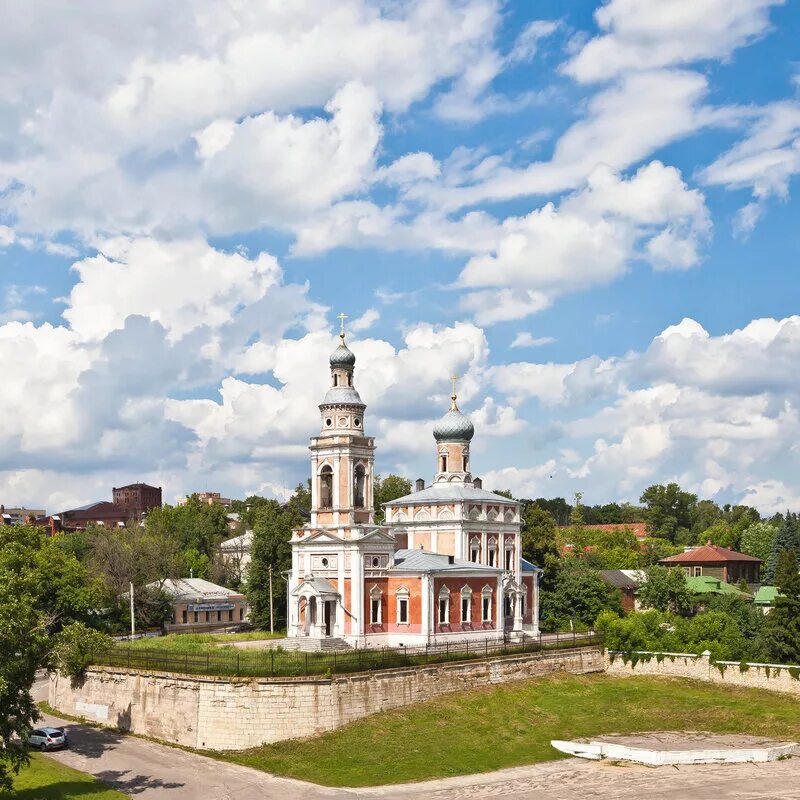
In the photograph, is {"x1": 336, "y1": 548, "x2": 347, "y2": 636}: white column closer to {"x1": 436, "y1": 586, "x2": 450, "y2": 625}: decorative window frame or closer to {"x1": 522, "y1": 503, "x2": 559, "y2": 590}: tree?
{"x1": 436, "y1": 586, "x2": 450, "y2": 625}: decorative window frame

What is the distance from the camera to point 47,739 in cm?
3841

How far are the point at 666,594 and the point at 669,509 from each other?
75.7m

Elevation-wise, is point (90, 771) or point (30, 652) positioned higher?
point (30, 652)

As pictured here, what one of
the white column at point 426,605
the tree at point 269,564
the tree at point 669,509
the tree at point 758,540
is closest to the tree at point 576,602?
the white column at point 426,605

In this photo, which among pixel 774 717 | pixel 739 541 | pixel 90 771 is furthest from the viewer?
pixel 739 541

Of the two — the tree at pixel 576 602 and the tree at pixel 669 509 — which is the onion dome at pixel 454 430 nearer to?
the tree at pixel 576 602

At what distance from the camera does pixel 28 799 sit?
101 ft

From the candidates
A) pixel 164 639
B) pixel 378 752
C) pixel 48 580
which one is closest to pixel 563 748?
pixel 378 752

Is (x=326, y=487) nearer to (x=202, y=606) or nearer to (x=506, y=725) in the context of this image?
(x=506, y=725)

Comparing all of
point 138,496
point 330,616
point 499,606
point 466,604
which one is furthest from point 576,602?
point 138,496

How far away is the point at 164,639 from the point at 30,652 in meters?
25.3

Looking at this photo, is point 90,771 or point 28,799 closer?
point 28,799

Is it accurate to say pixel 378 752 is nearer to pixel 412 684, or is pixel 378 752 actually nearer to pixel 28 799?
pixel 412 684

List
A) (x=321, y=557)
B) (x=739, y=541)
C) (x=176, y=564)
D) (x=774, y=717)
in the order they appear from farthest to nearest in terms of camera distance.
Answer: (x=739, y=541), (x=176, y=564), (x=321, y=557), (x=774, y=717)
